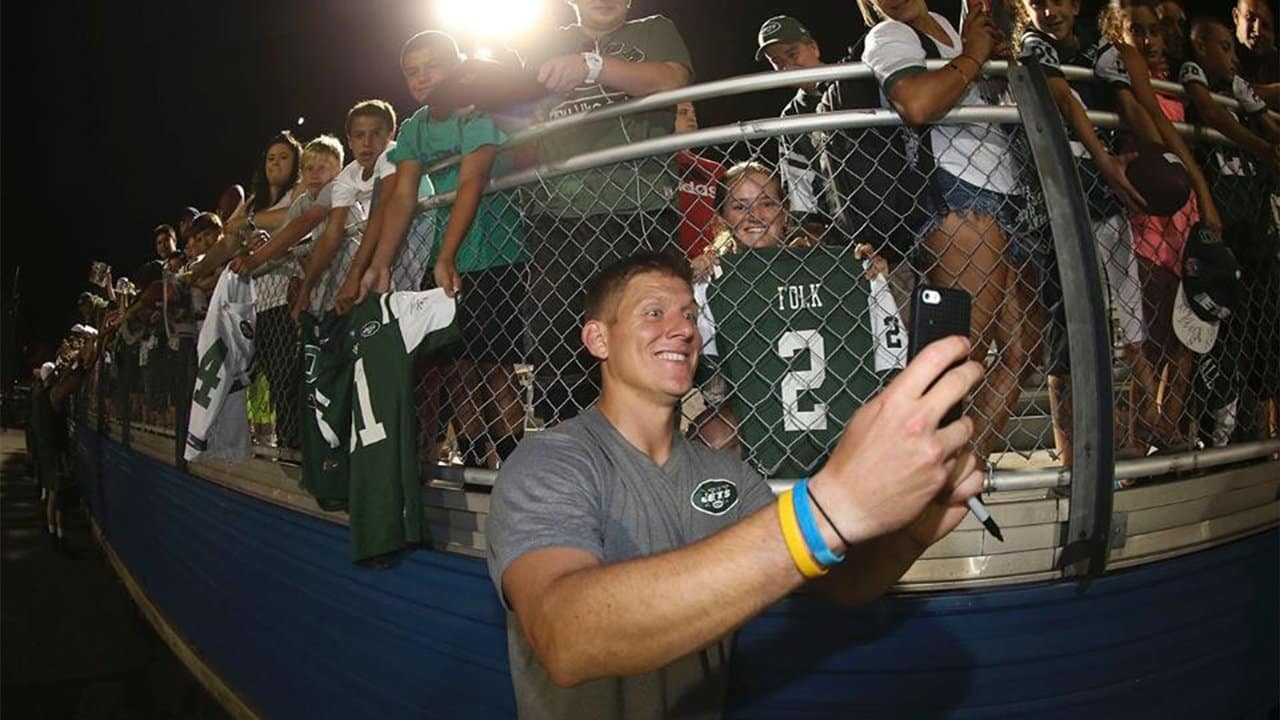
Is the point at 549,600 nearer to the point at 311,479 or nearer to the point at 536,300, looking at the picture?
the point at 536,300

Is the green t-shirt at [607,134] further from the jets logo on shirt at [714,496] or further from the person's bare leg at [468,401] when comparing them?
the jets logo on shirt at [714,496]

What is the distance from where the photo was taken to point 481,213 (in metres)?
2.67

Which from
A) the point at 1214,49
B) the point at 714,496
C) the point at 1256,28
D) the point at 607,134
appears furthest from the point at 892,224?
the point at 1256,28

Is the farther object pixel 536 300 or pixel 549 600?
pixel 536 300

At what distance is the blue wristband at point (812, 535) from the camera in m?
0.81

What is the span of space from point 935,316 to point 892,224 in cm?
139

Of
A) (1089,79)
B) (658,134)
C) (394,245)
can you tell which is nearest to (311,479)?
(394,245)

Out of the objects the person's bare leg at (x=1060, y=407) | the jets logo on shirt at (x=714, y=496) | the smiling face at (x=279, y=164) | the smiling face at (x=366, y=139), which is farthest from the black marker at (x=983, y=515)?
the smiling face at (x=279, y=164)

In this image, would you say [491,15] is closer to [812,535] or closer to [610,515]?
[610,515]

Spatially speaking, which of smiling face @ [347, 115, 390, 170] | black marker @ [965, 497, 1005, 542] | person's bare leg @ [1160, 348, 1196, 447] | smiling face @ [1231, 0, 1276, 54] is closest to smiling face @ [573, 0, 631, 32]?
smiling face @ [347, 115, 390, 170]

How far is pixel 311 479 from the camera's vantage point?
102 inches

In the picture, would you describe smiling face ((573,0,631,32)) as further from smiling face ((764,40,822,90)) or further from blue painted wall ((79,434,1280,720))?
blue painted wall ((79,434,1280,720))

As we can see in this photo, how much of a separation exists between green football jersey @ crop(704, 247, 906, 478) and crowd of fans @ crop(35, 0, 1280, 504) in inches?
2.8

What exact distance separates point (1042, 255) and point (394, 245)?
226 cm
